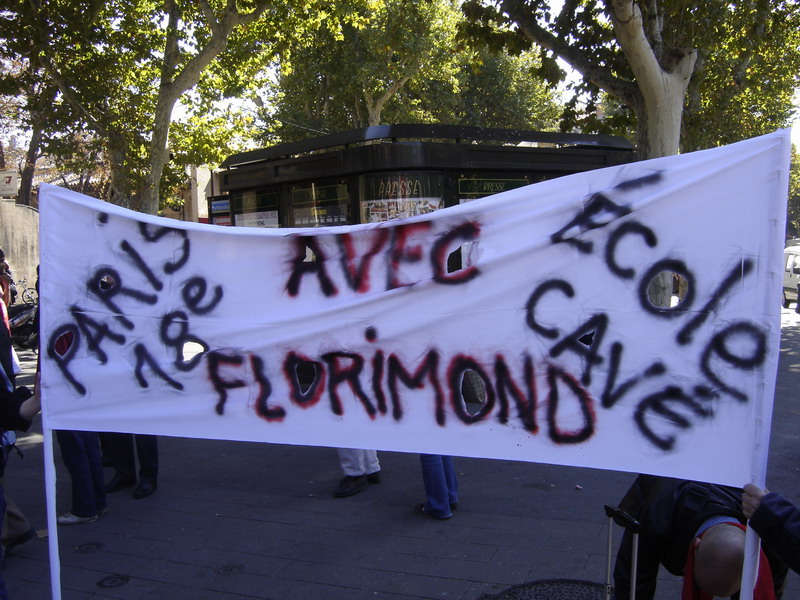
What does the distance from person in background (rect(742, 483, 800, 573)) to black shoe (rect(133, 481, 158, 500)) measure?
4.43 m

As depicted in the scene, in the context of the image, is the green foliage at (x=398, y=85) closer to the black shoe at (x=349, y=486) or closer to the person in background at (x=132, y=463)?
the person in background at (x=132, y=463)

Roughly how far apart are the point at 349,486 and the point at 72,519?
1.85 metres

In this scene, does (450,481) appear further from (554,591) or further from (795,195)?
(795,195)

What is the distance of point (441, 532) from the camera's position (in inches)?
182

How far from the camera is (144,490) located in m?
5.46

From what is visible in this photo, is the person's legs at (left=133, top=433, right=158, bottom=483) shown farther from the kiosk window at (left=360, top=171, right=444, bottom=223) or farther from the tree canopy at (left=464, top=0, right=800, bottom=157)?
the tree canopy at (left=464, top=0, right=800, bottom=157)

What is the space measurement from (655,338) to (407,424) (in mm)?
1007

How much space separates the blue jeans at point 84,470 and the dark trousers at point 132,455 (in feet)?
1.28

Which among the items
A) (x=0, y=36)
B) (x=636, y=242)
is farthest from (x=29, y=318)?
(x=636, y=242)

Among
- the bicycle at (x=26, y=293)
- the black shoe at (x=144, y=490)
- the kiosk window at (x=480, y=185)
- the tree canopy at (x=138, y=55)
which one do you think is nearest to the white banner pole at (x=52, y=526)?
the black shoe at (x=144, y=490)

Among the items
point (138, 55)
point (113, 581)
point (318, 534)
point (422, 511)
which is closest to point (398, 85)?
point (138, 55)

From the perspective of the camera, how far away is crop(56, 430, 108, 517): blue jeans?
4.85 meters

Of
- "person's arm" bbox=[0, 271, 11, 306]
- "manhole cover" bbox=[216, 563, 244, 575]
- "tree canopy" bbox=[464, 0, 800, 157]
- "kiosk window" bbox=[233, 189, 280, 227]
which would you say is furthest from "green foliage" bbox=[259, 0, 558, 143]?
"manhole cover" bbox=[216, 563, 244, 575]

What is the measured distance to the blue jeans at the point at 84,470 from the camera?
15.9 ft
